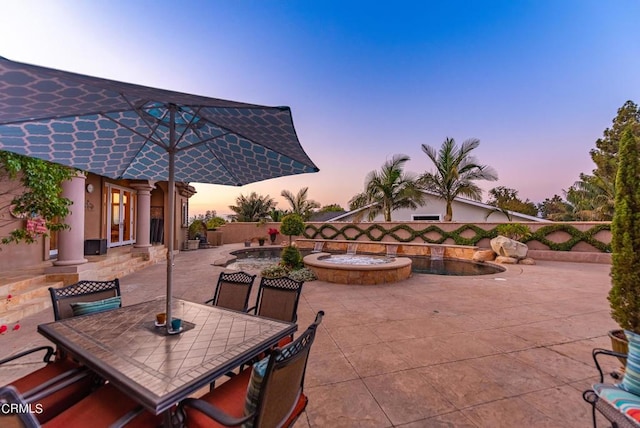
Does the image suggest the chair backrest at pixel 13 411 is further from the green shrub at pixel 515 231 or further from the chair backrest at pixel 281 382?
the green shrub at pixel 515 231

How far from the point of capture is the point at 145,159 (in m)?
3.39

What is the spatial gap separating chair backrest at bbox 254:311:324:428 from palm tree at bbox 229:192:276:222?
20.3 metres

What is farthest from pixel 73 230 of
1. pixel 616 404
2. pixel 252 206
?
pixel 252 206

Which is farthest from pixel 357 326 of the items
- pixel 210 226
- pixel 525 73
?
pixel 210 226

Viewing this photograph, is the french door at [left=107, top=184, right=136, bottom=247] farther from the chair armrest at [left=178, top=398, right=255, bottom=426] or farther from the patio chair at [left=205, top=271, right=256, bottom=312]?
the chair armrest at [left=178, top=398, right=255, bottom=426]

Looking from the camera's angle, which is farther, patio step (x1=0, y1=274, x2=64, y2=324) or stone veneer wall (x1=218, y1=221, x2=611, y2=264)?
stone veneer wall (x1=218, y1=221, x2=611, y2=264)

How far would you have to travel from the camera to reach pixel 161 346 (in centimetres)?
177

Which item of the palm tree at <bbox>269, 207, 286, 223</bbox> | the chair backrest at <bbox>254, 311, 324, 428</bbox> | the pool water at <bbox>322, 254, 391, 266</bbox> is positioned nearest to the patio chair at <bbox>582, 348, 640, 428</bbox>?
the chair backrest at <bbox>254, 311, 324, 428</bbox>

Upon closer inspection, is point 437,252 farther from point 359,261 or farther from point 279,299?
point 279,299

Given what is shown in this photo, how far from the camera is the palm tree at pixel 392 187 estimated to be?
16.0 meters

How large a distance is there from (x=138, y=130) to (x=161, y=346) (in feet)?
7.69

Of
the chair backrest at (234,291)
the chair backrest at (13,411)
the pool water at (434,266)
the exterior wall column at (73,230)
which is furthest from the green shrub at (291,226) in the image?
the chair backrest at (13,411)

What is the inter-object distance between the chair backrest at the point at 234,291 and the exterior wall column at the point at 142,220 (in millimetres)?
8386

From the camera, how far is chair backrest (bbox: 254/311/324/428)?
1.26 m
